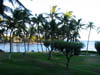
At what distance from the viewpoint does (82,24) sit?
43000 millimetres

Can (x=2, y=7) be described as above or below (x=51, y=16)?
below

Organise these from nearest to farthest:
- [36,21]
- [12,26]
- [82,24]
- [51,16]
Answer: [12,26]
[51,16]
[36,21]
[82,24]

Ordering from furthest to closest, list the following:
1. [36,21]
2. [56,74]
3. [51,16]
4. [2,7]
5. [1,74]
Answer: [36,21]
[51,16]
[56,74]
[1,74]
[2,7]

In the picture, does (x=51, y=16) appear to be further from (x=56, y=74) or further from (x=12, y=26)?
(x=56, y=74)

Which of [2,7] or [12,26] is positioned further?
[12,26]

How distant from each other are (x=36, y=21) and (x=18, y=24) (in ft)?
38.1

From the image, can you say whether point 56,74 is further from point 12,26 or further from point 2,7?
point 12,26

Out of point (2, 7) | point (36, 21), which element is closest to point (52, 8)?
point (36, 21)

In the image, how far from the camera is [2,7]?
8570 millimetres

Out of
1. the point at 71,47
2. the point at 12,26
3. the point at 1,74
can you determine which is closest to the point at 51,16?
the point at 12,26

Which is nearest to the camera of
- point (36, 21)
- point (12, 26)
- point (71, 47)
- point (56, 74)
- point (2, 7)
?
point (2, 7)

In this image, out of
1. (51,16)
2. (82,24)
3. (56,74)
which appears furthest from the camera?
(82,24)

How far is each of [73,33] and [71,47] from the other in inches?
985

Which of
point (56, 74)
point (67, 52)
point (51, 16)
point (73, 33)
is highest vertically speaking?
point (51, 16)
